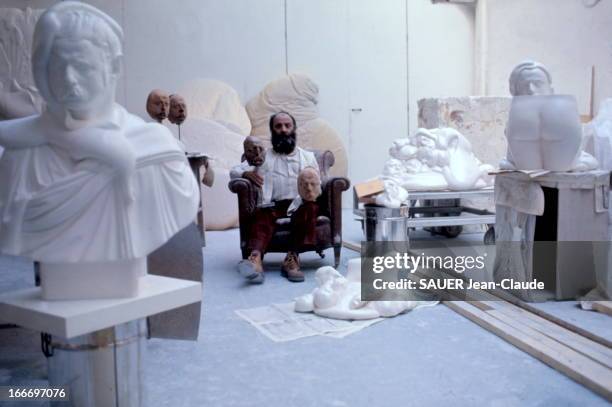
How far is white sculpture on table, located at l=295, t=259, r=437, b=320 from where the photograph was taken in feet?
11.0

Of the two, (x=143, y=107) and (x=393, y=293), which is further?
(x=143, y=107)

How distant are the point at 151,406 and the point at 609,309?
2.45 m

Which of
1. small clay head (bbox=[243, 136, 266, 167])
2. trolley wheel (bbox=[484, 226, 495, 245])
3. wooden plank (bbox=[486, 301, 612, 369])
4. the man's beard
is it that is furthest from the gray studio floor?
trolley wheel (bbox=[484, 226, 495, 245])

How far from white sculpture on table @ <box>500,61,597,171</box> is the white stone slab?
2394 mm

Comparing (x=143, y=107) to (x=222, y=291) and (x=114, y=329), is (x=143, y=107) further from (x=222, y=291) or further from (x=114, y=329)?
(x=114, y=329)

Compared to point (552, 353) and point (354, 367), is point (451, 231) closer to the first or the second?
point (552, 353)

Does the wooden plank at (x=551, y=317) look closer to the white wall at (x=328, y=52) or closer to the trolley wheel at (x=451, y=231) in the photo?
the trolley wheel at (x=451, y=231)

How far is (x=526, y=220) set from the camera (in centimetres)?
367

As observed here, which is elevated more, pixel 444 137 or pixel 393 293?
pixel 444 137

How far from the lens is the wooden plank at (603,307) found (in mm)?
3330

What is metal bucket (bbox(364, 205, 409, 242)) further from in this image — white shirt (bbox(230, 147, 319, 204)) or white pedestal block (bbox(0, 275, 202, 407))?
white pedestal block (bbox(0, 275, 202, 407))

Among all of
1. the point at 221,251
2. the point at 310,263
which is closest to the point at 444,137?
the point at 310,263

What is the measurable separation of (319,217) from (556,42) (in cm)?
461

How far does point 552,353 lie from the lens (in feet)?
8.88
